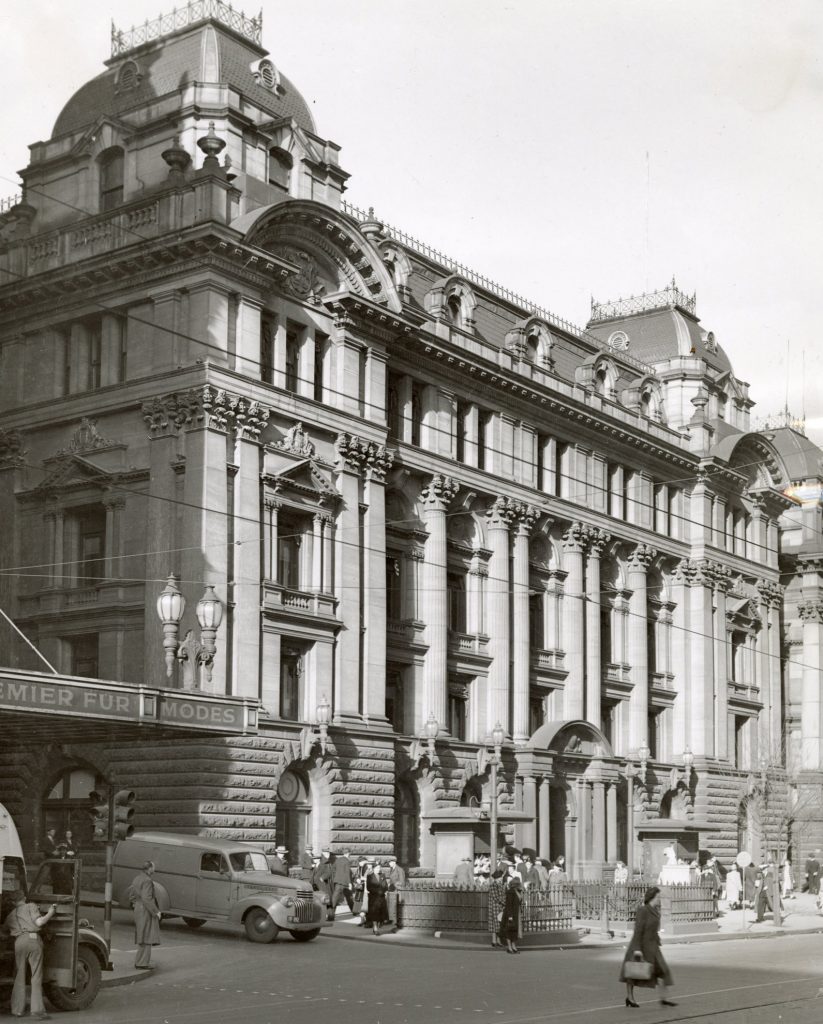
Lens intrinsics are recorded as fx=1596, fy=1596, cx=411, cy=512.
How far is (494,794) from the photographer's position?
130 ft

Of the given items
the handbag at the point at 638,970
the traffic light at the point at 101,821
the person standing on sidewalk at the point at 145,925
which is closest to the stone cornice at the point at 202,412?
the traffic light at the point at 101,821

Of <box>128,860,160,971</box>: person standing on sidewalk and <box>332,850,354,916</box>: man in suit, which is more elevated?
<box>128,860,160,971</box>: person standing on sidewalk

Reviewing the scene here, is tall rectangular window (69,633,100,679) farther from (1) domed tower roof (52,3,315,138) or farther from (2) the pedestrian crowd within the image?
(1) domed tower roof (52,3,315,138)

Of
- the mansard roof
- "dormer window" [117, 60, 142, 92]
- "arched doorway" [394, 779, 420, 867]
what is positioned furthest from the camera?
"arched doorway" [394, 779, 420, 867]

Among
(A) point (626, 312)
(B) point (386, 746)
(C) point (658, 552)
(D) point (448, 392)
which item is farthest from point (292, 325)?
(A) point (626, 312)

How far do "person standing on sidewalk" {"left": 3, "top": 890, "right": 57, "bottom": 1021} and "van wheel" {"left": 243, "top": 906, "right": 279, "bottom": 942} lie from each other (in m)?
11.5

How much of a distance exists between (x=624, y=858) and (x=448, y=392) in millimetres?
19491

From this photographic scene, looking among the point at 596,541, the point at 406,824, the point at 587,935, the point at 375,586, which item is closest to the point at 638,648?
the point at 596,541

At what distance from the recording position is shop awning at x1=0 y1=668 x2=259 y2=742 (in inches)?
1056

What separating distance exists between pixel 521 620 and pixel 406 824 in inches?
Result: 376

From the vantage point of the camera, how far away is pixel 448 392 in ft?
176

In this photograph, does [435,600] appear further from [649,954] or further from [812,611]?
[812,611]

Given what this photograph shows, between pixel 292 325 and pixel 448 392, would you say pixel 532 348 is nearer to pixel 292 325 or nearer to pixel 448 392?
pixel 448 392

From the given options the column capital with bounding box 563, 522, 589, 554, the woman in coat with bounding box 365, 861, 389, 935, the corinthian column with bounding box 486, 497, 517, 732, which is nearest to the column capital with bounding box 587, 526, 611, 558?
the column capital with bounding box 563, 522, 589, 554
